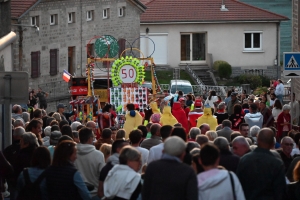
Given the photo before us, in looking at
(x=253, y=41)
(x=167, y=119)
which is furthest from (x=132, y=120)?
(x=253, y=41)

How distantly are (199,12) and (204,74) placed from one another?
508 centimetres

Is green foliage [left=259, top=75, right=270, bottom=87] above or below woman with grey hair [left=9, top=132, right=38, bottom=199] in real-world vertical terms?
above

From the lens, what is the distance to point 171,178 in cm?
945

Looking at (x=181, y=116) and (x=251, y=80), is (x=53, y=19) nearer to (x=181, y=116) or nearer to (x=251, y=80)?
(x=251, y=80)

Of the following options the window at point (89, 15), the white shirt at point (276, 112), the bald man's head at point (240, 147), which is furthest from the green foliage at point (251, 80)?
the bald man's head at point (240, 147)

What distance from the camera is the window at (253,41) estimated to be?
57938mm

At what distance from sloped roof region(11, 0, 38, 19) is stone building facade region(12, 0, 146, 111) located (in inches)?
3.5

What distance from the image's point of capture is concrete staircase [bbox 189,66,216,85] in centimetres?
5342

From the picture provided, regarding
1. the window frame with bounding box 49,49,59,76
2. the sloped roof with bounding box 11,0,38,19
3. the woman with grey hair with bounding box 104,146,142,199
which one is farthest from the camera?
the window frame with bounding box 49,49,59,76

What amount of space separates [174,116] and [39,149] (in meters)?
11.4

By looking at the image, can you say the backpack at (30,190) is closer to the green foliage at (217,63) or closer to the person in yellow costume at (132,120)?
the person in yellow costume at (132,120)

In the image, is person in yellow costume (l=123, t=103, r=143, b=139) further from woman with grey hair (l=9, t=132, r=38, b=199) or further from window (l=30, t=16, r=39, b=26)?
window (l=30, t=16, r=39, b=26)

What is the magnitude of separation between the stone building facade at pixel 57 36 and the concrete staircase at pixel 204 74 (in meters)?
5.61

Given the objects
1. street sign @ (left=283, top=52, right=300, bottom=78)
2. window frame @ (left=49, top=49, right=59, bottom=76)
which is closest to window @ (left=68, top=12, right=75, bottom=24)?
window frame @ (left=49, top=49, right=59, bottom=76)
